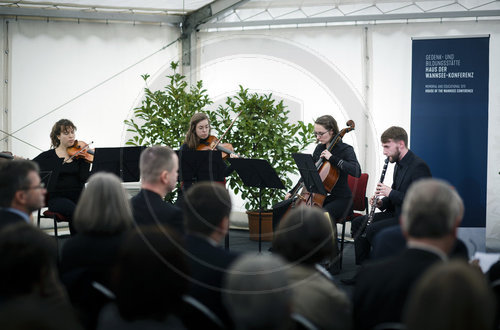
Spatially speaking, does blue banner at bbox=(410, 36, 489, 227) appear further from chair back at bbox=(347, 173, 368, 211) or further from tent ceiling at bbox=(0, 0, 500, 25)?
chair back at bbox=(347, 173, 368, 211)

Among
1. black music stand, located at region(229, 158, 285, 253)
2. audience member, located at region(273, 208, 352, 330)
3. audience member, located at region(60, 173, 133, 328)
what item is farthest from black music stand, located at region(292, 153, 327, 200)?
audience member, located at region(273, 208, 352, 330)

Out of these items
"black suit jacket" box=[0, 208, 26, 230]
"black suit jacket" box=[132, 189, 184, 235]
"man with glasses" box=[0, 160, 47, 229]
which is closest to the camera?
"black suit jacket" box=[0, 208, 26, 230]

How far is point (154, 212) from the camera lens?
3133 mm

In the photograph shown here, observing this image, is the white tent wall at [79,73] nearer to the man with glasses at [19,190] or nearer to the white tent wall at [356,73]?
the white tent wall at [356,73]

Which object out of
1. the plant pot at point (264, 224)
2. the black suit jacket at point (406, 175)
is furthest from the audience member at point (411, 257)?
the plant pot at point (264, 224)

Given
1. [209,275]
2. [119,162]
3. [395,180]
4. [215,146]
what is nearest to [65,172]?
[119,162]

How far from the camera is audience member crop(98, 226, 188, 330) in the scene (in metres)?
1.65

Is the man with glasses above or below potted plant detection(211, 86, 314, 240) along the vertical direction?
below

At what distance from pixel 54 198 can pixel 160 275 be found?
162 inches

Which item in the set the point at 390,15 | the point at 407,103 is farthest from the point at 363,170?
the point at 390,15

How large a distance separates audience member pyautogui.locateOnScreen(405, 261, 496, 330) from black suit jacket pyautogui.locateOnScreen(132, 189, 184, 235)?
1.96 metres

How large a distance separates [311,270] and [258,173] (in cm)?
297

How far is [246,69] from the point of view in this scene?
7375 mm

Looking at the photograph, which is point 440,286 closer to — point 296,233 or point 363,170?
point 296,233
